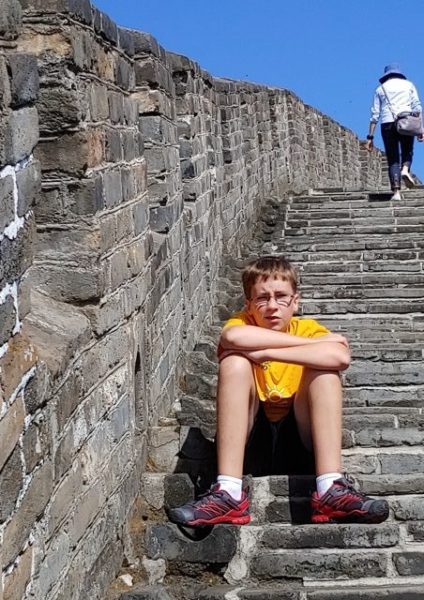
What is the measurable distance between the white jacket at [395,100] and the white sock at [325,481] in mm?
8591

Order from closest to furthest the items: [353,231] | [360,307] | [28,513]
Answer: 1. [28,513]
2. [360,307]
3. [353,231]

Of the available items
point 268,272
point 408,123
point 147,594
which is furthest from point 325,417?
point 408,123

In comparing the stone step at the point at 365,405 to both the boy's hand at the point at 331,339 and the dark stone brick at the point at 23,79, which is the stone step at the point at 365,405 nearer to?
the boy's hand at the point at 331,339

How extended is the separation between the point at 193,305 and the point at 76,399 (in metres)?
3.40

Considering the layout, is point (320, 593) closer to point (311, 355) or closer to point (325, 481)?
point (325, 481)

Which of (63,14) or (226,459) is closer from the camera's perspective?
(63,14)

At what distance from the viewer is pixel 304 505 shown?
502 cm

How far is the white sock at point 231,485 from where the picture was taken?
477 centimetres

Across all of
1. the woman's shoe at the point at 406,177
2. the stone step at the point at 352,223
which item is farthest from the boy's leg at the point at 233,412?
the woman's shoe at the point at 406,177

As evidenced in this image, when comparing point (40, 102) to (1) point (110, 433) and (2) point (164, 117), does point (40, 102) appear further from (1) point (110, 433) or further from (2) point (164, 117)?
(2) point (164, 117)

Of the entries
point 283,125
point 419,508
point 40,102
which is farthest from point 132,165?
point 283,125

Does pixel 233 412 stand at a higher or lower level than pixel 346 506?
higher

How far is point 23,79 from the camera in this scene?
325 centimetres

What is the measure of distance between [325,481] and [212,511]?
43 cm
